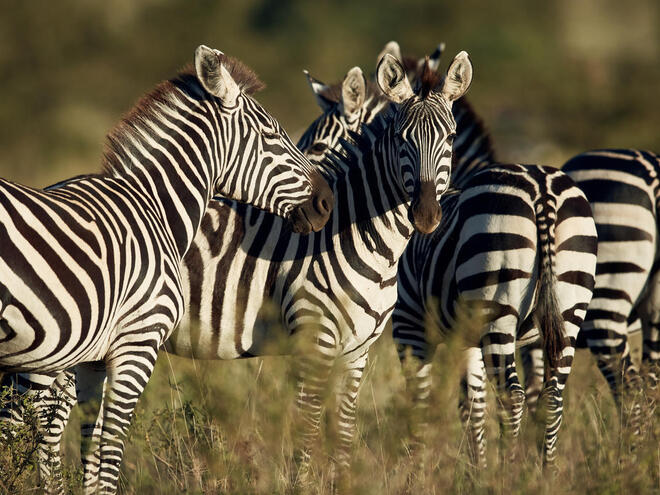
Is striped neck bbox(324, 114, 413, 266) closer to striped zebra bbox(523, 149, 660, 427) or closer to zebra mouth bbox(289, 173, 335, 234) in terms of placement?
zebra mouth bbox(289, 173, 335, 234)

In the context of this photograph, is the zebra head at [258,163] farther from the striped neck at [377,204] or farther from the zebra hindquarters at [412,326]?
the zebra hindquarters at [412,326]

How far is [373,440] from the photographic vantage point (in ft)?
19.9

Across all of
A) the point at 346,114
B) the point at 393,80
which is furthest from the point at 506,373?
the point at 346,114

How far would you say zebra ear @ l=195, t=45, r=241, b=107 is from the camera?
15.9ft

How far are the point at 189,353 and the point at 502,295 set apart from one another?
217cm

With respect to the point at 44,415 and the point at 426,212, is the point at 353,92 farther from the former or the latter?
the point at 44,415

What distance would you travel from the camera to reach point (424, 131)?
5.18 metres

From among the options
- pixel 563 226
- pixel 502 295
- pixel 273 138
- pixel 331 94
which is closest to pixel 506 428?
pixel 502 295

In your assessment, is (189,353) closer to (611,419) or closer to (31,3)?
(611,419)

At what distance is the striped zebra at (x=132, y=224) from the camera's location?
400 cm

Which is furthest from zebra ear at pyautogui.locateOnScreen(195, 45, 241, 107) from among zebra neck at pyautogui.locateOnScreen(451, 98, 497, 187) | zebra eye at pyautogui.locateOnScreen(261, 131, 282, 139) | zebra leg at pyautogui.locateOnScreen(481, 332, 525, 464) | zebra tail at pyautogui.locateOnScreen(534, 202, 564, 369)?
zebra neck at pyautogui.locateOnScreen(451, 98, 497, 187)

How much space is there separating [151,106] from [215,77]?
0.43 meters

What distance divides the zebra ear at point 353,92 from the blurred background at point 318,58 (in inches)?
504

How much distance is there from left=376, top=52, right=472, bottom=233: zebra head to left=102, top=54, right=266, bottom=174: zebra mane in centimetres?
106
